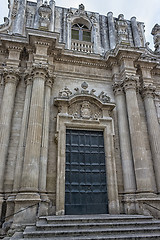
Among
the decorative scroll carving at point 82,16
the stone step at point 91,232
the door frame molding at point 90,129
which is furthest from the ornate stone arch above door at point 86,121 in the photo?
the decorative scroll carving at point 82,16

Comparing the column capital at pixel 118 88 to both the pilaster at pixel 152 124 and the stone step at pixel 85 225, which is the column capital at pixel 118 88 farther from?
the stone step at pixel 85 225

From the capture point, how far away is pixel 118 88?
374 inches

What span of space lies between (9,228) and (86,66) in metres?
7.61

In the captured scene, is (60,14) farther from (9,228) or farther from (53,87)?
(9,228)

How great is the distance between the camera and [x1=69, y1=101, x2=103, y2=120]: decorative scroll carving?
8.66 m

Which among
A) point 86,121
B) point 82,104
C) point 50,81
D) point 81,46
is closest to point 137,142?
point 86,121

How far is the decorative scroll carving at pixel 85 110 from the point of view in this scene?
866cm

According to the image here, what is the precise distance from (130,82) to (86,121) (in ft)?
9.13

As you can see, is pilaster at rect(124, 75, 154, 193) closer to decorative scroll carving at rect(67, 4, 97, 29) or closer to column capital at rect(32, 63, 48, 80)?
column capital at rect(32, 63, 48, 80)

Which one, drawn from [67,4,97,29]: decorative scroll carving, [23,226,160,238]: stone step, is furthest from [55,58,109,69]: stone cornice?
[23,226,160,238]: stone step

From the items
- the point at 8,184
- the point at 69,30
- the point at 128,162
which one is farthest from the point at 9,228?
the point at 69,30

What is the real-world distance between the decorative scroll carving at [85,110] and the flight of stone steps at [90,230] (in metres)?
4.34

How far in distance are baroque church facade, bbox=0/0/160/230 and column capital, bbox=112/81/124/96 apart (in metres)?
0.05

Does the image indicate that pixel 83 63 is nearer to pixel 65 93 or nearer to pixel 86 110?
pixel 65 93
